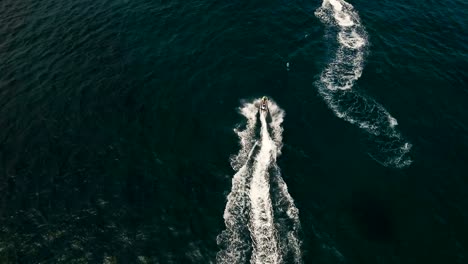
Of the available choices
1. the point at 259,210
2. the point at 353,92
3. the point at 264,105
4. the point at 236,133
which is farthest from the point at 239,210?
the point at 353,92

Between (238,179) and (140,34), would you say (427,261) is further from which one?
(140,34)

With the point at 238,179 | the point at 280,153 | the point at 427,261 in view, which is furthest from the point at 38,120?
the point at 427,261

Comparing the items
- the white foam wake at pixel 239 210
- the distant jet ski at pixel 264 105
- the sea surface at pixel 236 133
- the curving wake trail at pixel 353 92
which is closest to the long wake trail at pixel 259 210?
the white foam wake at pixel 239 210

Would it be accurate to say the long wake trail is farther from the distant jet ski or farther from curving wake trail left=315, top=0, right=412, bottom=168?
curving wake trail left=315, top=0, right=412, bottom=168

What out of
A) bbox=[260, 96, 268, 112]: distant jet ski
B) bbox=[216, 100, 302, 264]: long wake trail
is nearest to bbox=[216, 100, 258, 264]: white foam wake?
bbox=[216, 100, 302, 264]: long wake trail

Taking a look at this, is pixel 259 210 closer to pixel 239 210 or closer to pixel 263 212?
pixel 263 212

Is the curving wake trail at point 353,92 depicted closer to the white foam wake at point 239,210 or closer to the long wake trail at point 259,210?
the long wake trail at point 259,210
